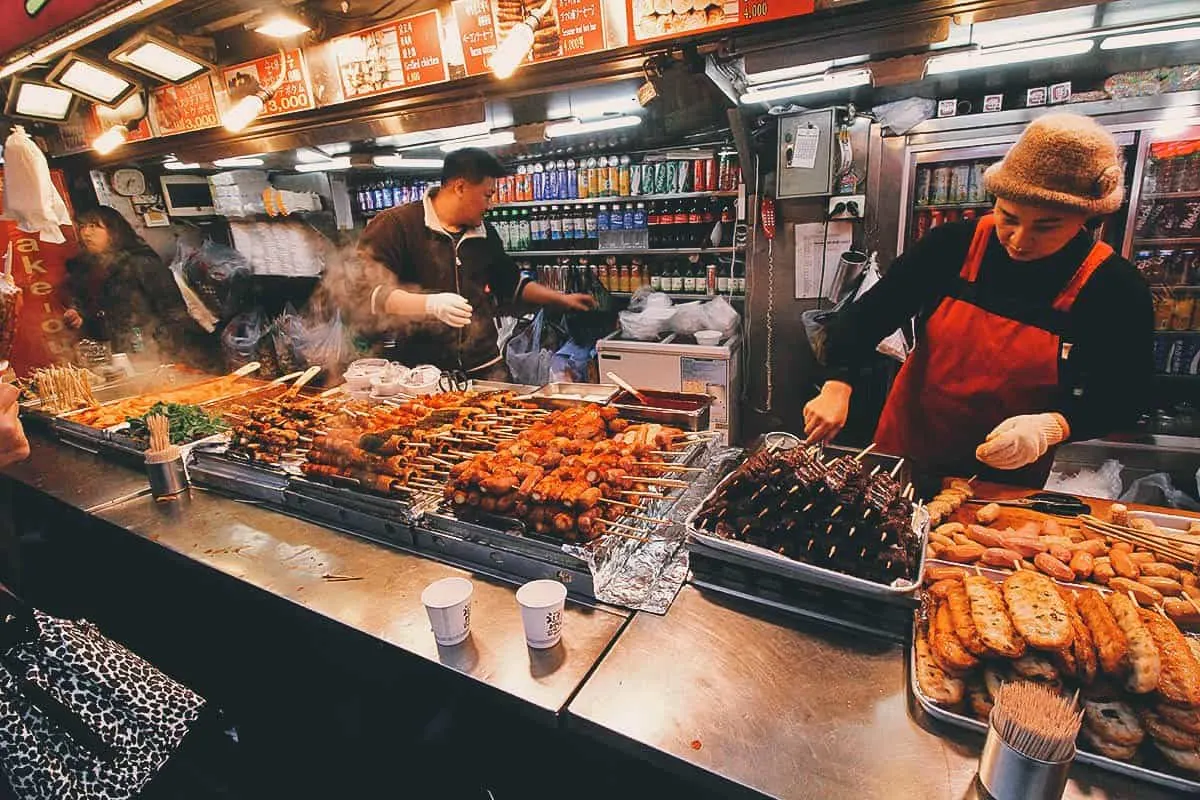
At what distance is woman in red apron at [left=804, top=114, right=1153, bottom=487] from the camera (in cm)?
220

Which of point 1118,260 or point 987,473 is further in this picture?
point 987,473

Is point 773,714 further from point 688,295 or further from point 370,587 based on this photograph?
point 688,295

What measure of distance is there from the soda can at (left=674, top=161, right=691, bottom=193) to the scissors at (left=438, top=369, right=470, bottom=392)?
3755mm

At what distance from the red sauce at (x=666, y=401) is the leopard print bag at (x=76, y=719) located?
7.93 ft

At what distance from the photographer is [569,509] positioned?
2094 mm

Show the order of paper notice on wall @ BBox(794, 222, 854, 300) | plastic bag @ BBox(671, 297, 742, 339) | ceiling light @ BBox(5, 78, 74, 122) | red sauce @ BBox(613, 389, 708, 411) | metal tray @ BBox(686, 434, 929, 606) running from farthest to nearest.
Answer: plastic bag @ BBox(671, 297, 742, 339), paper notice on wall @ BBox(794, 222, 854, 300), ceiling light @ BBox(5, 78, 74, 122), red sauce @ BBox(613, 389, 708, 411), metal tray @ BBox(686, 434, 929, 606)

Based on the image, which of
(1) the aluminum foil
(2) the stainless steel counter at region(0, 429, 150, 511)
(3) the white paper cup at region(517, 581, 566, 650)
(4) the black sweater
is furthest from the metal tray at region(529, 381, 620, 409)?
(2) the stainless steel counter at region(0, 429, 150, 511)

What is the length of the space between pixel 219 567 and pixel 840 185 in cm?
577

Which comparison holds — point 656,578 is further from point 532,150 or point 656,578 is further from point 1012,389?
point 532,150

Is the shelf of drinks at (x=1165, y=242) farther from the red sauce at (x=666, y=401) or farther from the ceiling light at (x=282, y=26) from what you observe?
the ceiling light at (x=282, y=26)

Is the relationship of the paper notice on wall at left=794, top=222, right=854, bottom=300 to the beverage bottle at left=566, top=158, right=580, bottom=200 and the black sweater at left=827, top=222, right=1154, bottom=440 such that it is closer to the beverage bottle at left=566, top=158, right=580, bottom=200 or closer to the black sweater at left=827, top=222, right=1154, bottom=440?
the beverage bottle at left=566, top=158, right=580, bottom=200

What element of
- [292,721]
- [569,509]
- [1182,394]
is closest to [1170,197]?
[1182,394]

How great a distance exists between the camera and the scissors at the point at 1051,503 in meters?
2.18

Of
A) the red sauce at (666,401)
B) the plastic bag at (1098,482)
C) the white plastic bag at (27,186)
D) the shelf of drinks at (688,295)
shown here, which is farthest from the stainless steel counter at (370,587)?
the shelf of drinks at (688,295)
